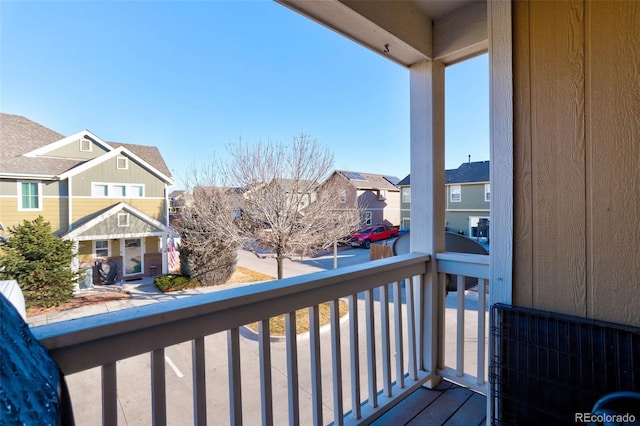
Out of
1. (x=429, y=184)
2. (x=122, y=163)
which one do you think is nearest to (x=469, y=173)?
(x=429, y=184)

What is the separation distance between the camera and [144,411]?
175 cm

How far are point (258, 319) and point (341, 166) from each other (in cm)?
538

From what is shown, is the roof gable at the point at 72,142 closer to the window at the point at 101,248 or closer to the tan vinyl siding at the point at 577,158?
the window at the point at 101,248

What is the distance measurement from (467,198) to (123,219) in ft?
6.76

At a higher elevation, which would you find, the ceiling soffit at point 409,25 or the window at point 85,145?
the ceiling soffit at point 409,25

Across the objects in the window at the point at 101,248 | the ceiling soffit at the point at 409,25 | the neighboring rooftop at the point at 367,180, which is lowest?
the window at the point at 101,248

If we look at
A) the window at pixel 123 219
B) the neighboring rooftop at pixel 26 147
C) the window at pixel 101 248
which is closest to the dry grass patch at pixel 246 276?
the window at pixel 101 248

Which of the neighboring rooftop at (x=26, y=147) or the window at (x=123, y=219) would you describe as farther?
the window at (x=123, y=219)

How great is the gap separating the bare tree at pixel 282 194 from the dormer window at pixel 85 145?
3.97 metres

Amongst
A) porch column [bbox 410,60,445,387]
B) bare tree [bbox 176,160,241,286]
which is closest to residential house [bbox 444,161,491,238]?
porch column [bbox 410,60,445,387]

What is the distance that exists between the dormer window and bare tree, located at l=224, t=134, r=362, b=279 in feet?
13.0

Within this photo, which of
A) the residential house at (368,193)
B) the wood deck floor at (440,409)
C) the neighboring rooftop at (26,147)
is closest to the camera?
the neighboring rooftop at (26,147)

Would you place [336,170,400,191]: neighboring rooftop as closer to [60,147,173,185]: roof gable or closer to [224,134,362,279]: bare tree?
[224,134,362,279]: bare tree

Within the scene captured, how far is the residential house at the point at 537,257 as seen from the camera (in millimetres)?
970
